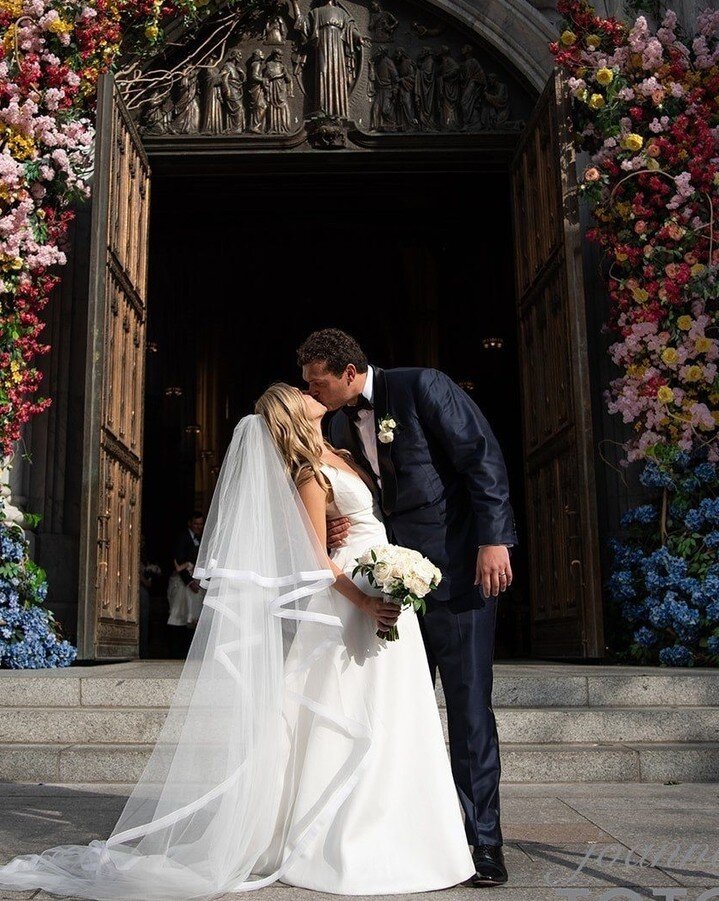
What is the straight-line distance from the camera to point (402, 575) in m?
3.16

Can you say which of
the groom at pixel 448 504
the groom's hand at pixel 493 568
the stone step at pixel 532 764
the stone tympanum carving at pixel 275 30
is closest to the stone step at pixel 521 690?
the stone step at pixel 532 764

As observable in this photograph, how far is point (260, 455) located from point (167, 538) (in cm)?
1446

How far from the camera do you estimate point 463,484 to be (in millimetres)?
3666

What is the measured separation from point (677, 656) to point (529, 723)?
5.49 feet

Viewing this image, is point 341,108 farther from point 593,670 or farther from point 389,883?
point 389,883

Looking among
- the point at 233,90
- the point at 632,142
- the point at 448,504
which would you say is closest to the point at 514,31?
the point at 632,142

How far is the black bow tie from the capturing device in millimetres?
3746

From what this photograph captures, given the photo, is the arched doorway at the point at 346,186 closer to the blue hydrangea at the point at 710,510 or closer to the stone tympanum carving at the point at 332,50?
the stone tympanum carving at the point at 332,50

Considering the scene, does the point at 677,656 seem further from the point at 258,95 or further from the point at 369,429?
the point at 258,95

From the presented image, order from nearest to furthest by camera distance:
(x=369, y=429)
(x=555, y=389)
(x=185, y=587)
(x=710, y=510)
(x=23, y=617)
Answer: (x=369, y=429), (x=23, y=617), (x=710, y=510), (x=555, y=389), (x=185, y=587)

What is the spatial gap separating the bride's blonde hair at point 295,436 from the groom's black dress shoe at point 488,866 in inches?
51.1

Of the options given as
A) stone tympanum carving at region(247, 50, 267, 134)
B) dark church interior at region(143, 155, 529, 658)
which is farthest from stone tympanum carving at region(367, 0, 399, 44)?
dark church interior at region(143, 155, 529, 658)

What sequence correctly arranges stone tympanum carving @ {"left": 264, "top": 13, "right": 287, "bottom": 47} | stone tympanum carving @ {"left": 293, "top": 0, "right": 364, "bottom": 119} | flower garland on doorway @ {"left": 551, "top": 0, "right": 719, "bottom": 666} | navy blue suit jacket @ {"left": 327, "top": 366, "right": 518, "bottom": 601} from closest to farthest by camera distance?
navy blue suit jacket @ {"left": 327, "top": 366, "right": 518, "bottom": 601}, flower garland on doorway @ {"left": 551, "top": 0, "right": 719, "bottom": 666}, stone tympanum carving @ {"left": 293, "top": 0, "right": 364, "bottom": 119}, stone tympanum carving @ {"left": 264, "top": 13, "right": 287, "bottom": 47}

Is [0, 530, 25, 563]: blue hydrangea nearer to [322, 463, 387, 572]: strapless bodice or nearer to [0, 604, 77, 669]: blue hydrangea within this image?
[0, 604, 77, 669]: blue hydrangea
